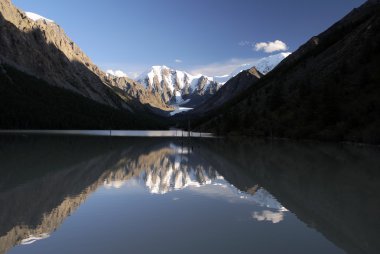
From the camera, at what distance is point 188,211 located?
62.9ft

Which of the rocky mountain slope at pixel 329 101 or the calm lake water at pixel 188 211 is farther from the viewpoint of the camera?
the rocky mountain slope at pixel 329 101

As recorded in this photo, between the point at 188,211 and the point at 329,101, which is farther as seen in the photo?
the point at 329,101

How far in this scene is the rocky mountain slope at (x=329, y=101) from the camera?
78875mm

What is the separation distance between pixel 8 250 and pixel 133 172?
21635 mm

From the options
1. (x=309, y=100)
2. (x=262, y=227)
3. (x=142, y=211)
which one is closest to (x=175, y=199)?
(x=142, y=211)

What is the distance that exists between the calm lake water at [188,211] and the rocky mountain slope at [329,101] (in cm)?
4987

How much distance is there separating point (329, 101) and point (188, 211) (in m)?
77.4

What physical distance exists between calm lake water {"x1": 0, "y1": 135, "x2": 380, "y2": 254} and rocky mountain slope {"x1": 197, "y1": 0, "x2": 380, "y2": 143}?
49874mm

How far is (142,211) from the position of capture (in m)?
19.1

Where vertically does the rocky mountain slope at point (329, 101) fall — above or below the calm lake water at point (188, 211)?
above

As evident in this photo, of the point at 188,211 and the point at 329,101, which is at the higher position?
the point at 329,101

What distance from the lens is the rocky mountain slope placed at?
3105 inches

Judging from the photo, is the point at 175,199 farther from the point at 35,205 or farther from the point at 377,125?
the point at 377,125

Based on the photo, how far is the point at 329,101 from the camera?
289 ft
